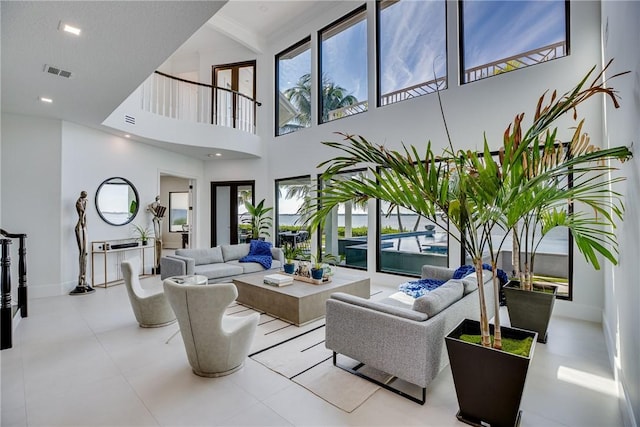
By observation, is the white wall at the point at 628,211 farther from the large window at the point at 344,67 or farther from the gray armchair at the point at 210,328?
the large window at the point at 344,67

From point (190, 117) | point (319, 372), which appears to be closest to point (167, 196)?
point (190, 117)

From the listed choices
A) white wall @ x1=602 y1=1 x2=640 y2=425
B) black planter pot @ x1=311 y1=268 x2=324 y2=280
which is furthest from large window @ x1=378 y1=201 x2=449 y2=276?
white wall @ x1=602 y1=1 x2=640 y2=425

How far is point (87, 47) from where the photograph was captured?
2.97 meters

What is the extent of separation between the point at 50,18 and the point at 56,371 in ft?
9.85

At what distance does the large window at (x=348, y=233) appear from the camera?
6.56 metres

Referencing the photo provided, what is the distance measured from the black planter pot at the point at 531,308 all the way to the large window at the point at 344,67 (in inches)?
173

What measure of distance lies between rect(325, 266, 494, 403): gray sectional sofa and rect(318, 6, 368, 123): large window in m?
4.71

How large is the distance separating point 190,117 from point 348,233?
477cm

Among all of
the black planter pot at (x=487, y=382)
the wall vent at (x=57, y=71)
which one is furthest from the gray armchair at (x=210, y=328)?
the wall vent at (x=57, y=71)

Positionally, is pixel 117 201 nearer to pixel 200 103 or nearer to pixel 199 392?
pixel 200 103

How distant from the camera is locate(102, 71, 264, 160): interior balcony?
6.05m

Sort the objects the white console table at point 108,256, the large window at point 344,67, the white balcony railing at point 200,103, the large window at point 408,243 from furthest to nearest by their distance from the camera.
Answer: the white balcony railing at point 200,103
the large window at point 344,67
the white console table at point 108,256
the large window at point 408,243

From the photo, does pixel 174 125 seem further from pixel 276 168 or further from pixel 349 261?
pixel 349 261

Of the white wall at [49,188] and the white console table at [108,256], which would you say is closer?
the white wall at [49,188]
